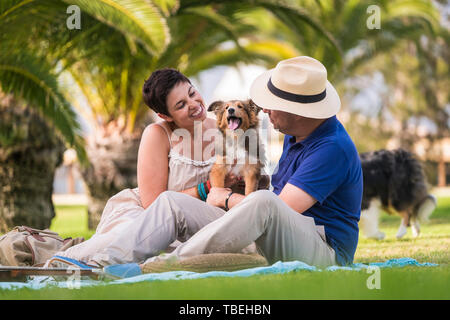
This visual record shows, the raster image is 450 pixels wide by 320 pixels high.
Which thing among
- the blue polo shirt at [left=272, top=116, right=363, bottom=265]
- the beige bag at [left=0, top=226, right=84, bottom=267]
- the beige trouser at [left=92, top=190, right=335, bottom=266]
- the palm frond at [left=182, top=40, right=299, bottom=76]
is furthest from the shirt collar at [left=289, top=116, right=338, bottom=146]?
the palm frond at [left=182, top=40, right=299, bottom=76]

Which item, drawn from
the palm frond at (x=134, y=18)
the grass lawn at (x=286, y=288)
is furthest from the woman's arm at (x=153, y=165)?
the palm frond at (x=134, y=18)

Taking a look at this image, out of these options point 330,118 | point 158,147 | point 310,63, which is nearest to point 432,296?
point 330,118

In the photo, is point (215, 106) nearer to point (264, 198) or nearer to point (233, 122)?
point (233, 122)

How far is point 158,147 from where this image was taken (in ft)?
14.7

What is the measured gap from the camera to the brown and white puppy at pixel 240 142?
14.8 feet

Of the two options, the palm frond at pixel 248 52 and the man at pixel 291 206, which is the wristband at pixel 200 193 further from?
the palm frond at pixel 248 52

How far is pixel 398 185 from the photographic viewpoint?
7.88 meters

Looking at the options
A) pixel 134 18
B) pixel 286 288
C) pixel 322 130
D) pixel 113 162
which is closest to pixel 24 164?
pixel 113 162

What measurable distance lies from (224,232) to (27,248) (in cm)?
159

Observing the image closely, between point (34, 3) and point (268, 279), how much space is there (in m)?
5.94

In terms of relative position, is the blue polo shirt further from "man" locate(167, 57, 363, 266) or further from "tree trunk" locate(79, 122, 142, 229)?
"tree trunk" locate(79, 122, 142, 229)

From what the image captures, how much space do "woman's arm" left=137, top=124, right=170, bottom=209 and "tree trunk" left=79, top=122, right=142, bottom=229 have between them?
695 cm

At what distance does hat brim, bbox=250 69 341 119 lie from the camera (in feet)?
12.6
